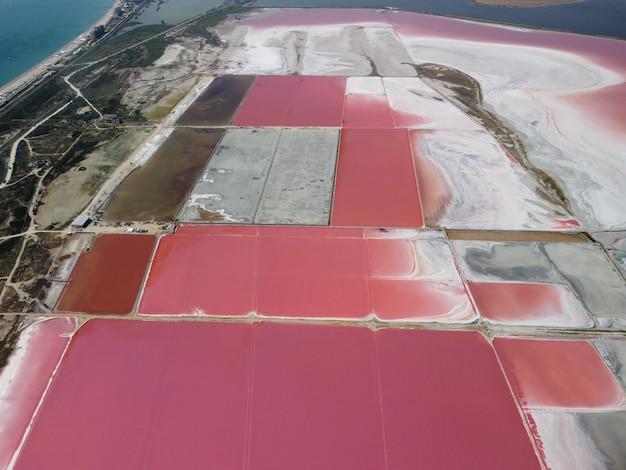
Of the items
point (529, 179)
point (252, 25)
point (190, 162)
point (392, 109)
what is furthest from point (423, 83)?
point (252, 25)

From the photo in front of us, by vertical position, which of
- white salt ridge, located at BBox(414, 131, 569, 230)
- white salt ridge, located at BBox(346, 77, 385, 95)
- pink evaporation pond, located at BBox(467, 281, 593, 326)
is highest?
white salt ridge, located at BBox(346, 77, 385, 95)

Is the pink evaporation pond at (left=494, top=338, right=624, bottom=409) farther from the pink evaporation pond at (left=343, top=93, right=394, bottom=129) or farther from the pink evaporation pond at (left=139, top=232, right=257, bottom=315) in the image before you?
the pink evaporation pond at (left=343, top=93, right=394, bottom=129)

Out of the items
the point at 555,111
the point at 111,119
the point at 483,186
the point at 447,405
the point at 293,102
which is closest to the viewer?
the point at 447,405

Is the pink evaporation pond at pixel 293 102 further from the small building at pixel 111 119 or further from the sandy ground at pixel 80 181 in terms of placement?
the small building at pixel 111 119

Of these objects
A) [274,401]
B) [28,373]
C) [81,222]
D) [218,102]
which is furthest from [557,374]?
[218,102]

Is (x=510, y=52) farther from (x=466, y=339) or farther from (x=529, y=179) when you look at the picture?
(x=466, y=339)

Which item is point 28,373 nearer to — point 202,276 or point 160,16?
point 202,276

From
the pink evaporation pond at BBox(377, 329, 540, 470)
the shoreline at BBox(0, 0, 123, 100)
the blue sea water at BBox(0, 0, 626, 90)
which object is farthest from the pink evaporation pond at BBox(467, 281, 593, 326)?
the blue sea water at BBox(0, 0, 626, 90)
